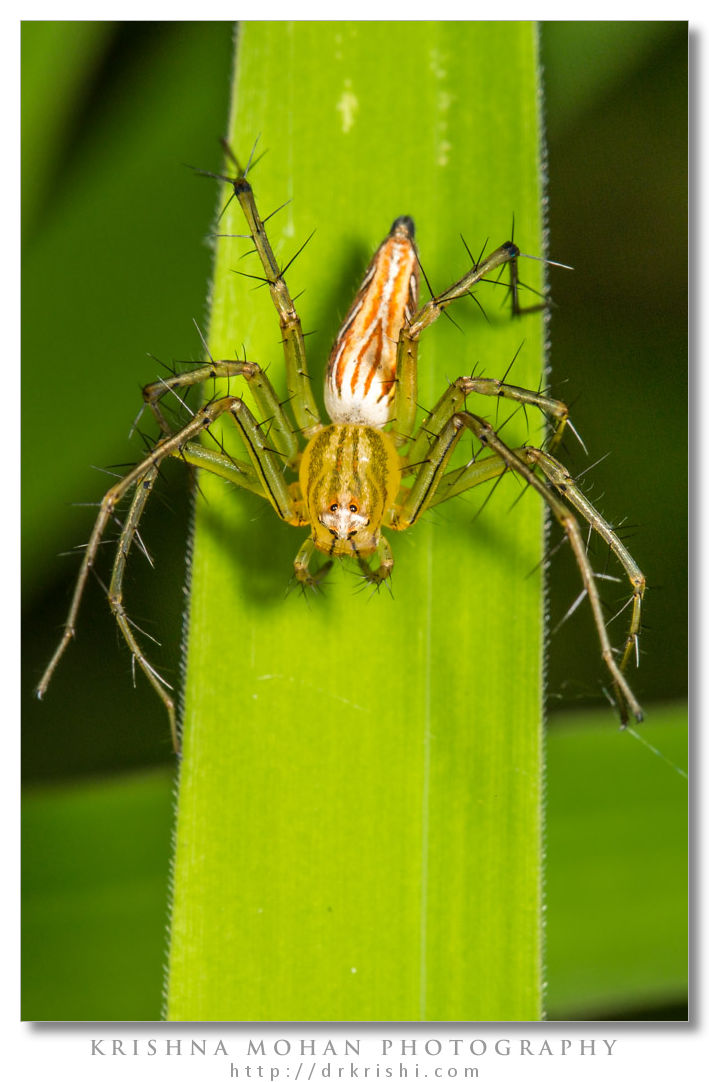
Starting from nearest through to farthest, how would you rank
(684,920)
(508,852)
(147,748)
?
(508,852)
(684,920)
(147,748)

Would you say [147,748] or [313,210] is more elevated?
[313,210]

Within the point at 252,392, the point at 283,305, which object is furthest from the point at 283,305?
the point at 252,392

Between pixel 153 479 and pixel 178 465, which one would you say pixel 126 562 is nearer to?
pixel 153 479

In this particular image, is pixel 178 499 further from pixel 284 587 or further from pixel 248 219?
pixel 248 219

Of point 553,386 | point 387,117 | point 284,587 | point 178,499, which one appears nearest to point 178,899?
point 284,587

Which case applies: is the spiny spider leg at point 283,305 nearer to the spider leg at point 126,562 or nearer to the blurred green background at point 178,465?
the blurred green background at point 178,465
